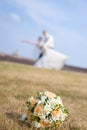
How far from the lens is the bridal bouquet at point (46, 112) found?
6.81 meters

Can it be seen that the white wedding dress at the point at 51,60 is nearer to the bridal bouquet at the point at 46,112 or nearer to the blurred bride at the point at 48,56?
the blurred bride at the point at 48,56

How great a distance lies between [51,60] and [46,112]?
750 inches

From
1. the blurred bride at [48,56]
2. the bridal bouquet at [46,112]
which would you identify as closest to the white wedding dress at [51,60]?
the blurred bride at [48,56]

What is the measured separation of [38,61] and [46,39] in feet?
5.56

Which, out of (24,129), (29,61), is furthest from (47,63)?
(24,129)

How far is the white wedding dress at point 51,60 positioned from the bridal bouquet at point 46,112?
18.1 m

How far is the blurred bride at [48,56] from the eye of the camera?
24484 millimetres

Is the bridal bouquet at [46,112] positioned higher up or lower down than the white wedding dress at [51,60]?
lower down

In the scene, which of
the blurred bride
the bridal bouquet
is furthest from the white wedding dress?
the bridal bouquet

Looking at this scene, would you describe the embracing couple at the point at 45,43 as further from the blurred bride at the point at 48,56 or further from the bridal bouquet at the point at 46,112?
the bridal bouquet at the point at 46,112

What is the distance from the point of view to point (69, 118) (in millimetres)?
8164

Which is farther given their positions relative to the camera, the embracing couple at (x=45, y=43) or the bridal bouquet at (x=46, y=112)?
the embracing couple at (x=45, y=43)

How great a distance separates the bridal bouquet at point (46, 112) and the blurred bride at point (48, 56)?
1688cm

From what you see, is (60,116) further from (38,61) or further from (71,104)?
(38,61)
